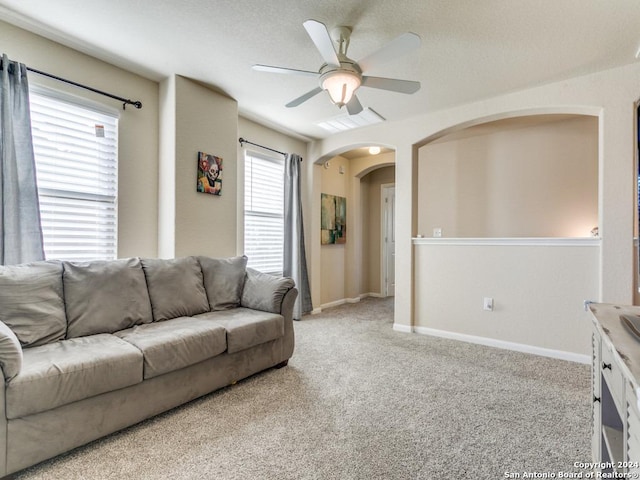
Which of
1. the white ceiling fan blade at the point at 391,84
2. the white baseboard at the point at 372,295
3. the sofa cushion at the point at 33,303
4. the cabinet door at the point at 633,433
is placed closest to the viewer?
the cabinet door at the point at 633,433

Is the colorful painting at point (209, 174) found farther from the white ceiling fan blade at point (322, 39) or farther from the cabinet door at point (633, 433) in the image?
the cabinet door at point (633, 433)

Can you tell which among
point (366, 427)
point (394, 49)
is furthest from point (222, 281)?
point (394, 49)

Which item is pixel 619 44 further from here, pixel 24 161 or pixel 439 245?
pixel 24 161

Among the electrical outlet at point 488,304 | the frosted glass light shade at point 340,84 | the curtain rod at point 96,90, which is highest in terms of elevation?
the curtain rod at point 96,90

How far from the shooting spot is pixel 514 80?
2920 millimetres

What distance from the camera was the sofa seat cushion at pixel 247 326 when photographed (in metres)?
2.30

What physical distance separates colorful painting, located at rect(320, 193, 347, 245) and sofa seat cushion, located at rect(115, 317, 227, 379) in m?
3.02

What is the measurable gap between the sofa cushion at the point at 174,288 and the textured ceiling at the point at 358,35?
5.62 ft

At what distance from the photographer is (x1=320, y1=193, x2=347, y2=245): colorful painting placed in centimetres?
514

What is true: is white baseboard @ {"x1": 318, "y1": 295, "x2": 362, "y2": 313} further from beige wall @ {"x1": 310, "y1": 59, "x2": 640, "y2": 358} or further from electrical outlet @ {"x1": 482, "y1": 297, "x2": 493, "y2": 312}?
electrical outlet @ {"x1": 482, "y1": 297, "x2": 493, "y2": 312}

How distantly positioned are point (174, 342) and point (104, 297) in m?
0.69

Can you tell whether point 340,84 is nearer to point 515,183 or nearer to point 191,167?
point 191,167

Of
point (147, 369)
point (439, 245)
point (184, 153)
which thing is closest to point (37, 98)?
point (184, 153)

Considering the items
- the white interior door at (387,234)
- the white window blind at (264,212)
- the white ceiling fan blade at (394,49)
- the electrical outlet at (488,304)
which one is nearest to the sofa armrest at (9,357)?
the white ceiling fan blade at (394,49)
